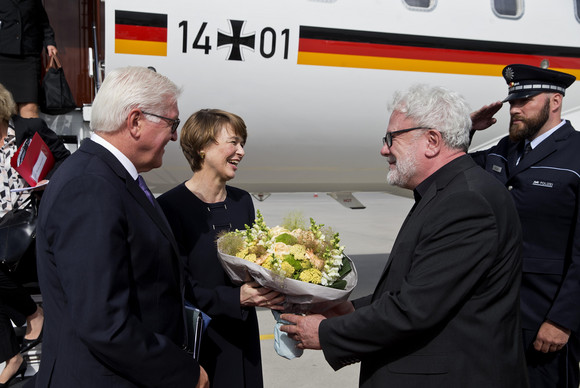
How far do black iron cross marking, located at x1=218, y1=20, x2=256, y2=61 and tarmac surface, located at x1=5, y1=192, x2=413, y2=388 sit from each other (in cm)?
151

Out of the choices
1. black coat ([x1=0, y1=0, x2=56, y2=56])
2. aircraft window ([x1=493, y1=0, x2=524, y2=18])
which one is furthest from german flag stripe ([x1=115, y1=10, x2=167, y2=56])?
aircraft window ([x1=493, y1=0, x2=524, y2=18])

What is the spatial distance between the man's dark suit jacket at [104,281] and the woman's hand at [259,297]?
529 mm

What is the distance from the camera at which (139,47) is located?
4.37m

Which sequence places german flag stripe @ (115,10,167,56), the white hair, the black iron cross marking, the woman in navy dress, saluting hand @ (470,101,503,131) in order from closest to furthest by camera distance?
the white hair < the woman in navy dress < saluting hand @ (470,101,503,131) < german flag stripe @ (115,10,167,56) < the black iron cross marking

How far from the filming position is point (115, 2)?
424cm

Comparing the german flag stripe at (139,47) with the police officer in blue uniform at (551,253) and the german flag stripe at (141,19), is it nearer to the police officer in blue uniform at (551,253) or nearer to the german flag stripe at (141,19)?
the german flag stripe at (141,19)

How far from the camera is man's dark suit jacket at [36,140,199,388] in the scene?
1.57 m

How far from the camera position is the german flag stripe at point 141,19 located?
14.0ft

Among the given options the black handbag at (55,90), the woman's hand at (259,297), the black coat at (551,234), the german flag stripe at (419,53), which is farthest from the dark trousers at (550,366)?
the black handbag at (55,90)

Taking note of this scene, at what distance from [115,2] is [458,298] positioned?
3.74m

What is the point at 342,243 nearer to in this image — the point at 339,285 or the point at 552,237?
the point at 552,237

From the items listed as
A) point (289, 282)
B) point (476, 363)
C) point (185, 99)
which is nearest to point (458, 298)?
point (476, 363)

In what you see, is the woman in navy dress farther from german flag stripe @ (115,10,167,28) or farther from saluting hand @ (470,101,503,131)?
german flag stripe @ (115,10,167,28)

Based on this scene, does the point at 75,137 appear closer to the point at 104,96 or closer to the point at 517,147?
the point at 104,96
